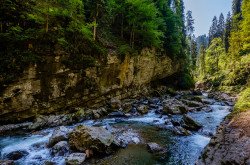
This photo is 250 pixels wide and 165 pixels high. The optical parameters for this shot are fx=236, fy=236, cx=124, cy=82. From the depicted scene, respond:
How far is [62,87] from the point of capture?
77.8 ft

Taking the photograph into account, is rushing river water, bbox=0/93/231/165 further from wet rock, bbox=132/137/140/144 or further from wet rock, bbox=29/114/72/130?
wet rock, bbox=29/114/72/130

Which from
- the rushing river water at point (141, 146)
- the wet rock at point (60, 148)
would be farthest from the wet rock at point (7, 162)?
the wet rock at point (60, 148)

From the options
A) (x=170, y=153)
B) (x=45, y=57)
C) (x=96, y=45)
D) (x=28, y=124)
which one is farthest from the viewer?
(x=96, y=45)

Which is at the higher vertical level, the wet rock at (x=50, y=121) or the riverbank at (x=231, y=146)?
the riverbank at (x=231, y=146)

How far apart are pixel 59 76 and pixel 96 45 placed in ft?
21.4

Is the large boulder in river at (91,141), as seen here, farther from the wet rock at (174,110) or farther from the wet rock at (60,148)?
the wet rock at (174,110)

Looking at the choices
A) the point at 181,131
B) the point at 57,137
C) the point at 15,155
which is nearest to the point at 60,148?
the point at 57,137

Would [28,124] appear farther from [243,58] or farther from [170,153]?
[243,58]

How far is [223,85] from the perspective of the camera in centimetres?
5466

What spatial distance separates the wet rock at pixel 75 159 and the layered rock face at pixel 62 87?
378 inches

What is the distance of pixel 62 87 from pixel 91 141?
11.4 m

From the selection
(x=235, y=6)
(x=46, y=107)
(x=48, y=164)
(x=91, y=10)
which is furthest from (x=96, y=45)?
(x=235, y=6)

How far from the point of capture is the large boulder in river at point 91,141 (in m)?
13.5

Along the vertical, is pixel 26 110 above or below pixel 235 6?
below
